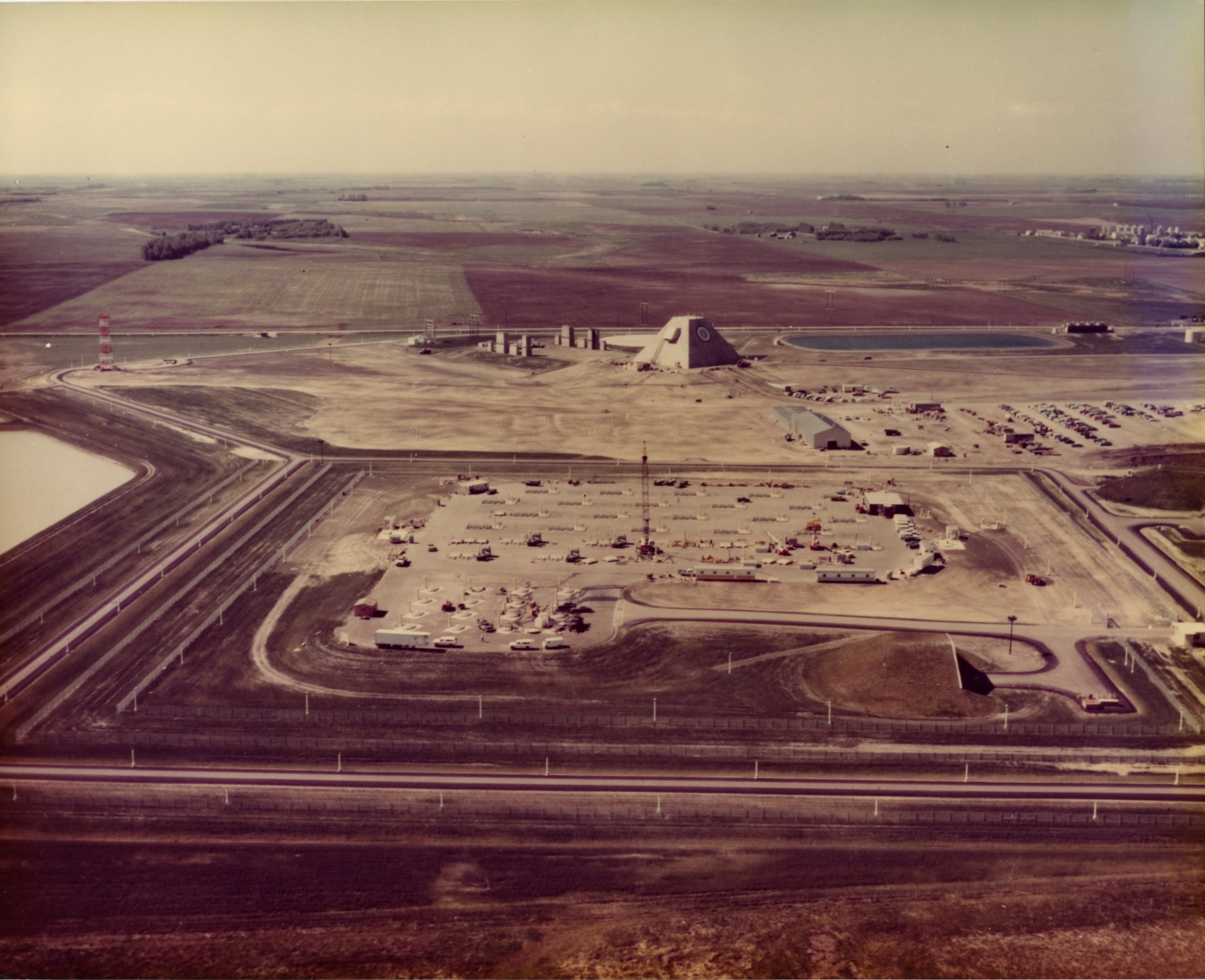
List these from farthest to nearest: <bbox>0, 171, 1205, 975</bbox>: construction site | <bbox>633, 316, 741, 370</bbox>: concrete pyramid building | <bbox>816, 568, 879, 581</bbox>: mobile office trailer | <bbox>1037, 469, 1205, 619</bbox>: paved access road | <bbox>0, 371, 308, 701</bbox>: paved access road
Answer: <bbox>633, 316, 741, 370</bbox>: concrete pyramid building < <bbox>816, 568, 879, 581</bbox>: mobile office trailer < <bbox>1037, 469, 1205, 619</bbox>: paved access road < <bbox>0, 371, 308, 701</bbox>: paved access road < <bbox>0, 171, 1205, 975</bbox>: construction site

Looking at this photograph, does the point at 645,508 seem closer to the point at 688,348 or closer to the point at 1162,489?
the point at 1162,489

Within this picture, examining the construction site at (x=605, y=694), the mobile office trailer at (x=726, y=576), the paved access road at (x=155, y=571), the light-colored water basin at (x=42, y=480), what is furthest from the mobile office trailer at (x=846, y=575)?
the light-colored water basin at (x=42, y=480)

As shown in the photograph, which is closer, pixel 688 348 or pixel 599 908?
pixel 599 908

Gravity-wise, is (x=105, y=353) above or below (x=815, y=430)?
above

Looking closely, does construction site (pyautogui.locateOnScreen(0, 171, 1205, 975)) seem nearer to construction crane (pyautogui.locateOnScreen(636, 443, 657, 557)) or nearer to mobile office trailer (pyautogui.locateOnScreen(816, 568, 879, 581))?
mobile office trailer (pyautogui.locateOnScreen(816, 568, 879, 581))

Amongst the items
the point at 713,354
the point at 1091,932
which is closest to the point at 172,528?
the point at 1091,932

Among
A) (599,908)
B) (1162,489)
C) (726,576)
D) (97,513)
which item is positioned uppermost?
(1162,489)

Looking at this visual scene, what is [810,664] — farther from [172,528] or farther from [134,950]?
[172,528]

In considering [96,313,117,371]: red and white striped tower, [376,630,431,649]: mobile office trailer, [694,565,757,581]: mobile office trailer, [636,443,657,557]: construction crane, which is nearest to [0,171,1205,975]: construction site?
[376,630,431,649]: mobile office trailer

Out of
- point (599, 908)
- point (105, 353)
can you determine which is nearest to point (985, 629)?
point (599, 908)
